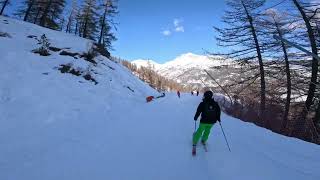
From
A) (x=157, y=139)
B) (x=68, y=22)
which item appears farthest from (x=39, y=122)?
(x=68, y=22)

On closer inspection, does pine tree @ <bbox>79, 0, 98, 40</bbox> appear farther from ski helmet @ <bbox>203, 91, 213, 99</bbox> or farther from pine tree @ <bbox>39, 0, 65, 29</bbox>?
ski helmet @ <bbox>203, 91, 213, 99</bbox>

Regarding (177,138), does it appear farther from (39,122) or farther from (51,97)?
(51,97)

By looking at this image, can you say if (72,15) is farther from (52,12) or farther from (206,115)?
(206,115)

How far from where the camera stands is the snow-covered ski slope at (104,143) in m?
7.42

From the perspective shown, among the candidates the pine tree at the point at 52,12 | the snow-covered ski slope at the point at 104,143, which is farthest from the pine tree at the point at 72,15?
the snow-covered ski slope at the point at 104,143

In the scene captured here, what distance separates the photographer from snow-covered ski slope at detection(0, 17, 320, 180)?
7422 millimetres

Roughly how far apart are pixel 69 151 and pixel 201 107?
411 centimetres

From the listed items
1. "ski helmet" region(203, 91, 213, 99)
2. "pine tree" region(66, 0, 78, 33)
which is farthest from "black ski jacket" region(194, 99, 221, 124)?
"pine tree" region(66, 0, 78, 33)

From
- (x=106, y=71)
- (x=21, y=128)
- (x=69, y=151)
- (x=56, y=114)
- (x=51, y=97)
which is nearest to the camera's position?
(x=69, y=151)

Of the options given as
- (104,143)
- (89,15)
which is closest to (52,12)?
(89,15)

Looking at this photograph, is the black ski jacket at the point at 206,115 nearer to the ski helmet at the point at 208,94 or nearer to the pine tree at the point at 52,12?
the ski helmet at the point at 208,94

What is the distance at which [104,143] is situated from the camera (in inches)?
401

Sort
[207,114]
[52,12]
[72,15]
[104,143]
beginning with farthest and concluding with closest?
[72,15] → [52,12] → [104,143] → [207,114]

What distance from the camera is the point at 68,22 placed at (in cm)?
7162
